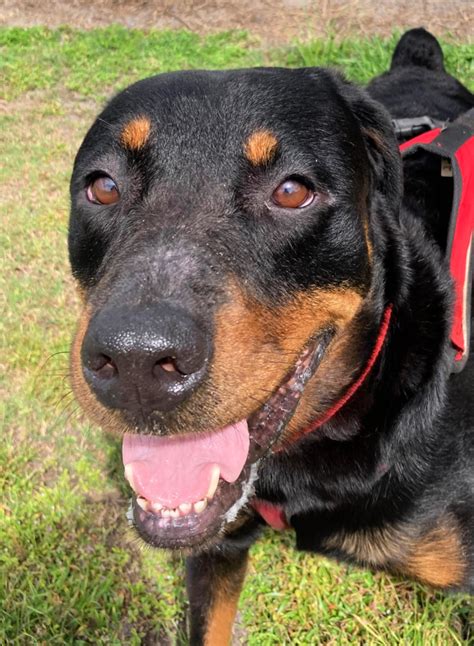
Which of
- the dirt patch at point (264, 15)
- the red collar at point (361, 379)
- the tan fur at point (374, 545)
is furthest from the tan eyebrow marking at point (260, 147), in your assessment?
the dirt patch at point (264, 15)

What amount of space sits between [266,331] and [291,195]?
418 mm

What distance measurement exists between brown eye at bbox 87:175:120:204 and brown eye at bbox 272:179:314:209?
1.64 feet

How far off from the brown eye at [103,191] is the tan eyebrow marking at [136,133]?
0.13 m

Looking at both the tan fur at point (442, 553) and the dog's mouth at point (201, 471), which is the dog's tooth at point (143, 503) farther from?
the tan fur at point (442, 553)

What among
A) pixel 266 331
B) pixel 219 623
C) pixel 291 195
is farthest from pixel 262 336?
pixel 219 623

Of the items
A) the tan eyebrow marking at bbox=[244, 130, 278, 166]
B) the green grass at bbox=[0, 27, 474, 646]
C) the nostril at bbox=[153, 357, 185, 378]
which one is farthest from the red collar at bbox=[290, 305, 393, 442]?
the green grass at bbox=[0, 27, 474, 646]

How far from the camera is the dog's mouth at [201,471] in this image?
1.79 meters

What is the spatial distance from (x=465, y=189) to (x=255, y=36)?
5.16 m

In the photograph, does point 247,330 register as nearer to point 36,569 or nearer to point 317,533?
point 317,533

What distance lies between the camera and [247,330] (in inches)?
68.5

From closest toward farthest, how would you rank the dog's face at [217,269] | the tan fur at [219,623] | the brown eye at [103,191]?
the dog's face at [217,269]
the brown eye at [103,191]
the tan fur at [219,623]

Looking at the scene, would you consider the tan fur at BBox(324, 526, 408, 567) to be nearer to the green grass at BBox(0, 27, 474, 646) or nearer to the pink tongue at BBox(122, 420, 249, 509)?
the green grass at BBox(0, 27, 474, 646)

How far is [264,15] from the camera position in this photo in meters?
7.28

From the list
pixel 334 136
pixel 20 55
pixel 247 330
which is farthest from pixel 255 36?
pixel 247 330
